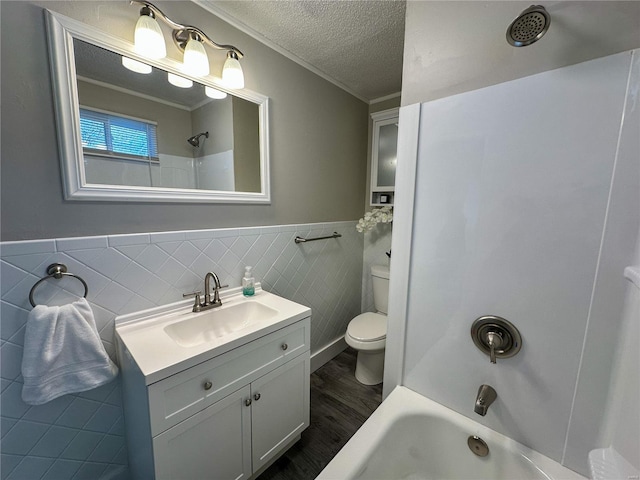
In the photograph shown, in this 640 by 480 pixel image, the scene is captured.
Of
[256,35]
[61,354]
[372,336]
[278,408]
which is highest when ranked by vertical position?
[256,35]

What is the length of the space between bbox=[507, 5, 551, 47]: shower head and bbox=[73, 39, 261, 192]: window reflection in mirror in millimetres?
1235

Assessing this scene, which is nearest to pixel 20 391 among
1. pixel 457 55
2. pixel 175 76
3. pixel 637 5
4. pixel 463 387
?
pixel 175 76

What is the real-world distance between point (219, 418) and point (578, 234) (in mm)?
1420

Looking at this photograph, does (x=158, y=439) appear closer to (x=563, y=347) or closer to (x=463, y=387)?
(x=463, y=387)

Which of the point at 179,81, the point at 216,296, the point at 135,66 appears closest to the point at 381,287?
the point at 216,296

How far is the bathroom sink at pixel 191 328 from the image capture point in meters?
0.87

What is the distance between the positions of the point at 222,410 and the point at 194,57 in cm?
155

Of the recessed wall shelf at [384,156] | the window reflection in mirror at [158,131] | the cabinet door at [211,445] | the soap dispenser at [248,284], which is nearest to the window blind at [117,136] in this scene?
the window reflection in mirror at [158,131]

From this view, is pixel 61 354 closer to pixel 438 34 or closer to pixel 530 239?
pixel 530 239

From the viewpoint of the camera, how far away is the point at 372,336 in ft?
5.66

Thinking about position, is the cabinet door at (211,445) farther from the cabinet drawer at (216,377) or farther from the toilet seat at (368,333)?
the toilet seat at (368,333)

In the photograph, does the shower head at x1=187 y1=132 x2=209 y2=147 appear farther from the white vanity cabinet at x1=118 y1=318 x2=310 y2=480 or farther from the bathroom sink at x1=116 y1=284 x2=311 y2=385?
the white vanity cabinet at x1=118 y1=318 x2=310 y2=480

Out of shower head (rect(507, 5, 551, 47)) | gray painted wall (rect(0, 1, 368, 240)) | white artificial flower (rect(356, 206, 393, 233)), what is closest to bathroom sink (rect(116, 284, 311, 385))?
gray painted wall (rect(0, 1, 368, 240))

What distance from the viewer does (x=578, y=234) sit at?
72 cm
